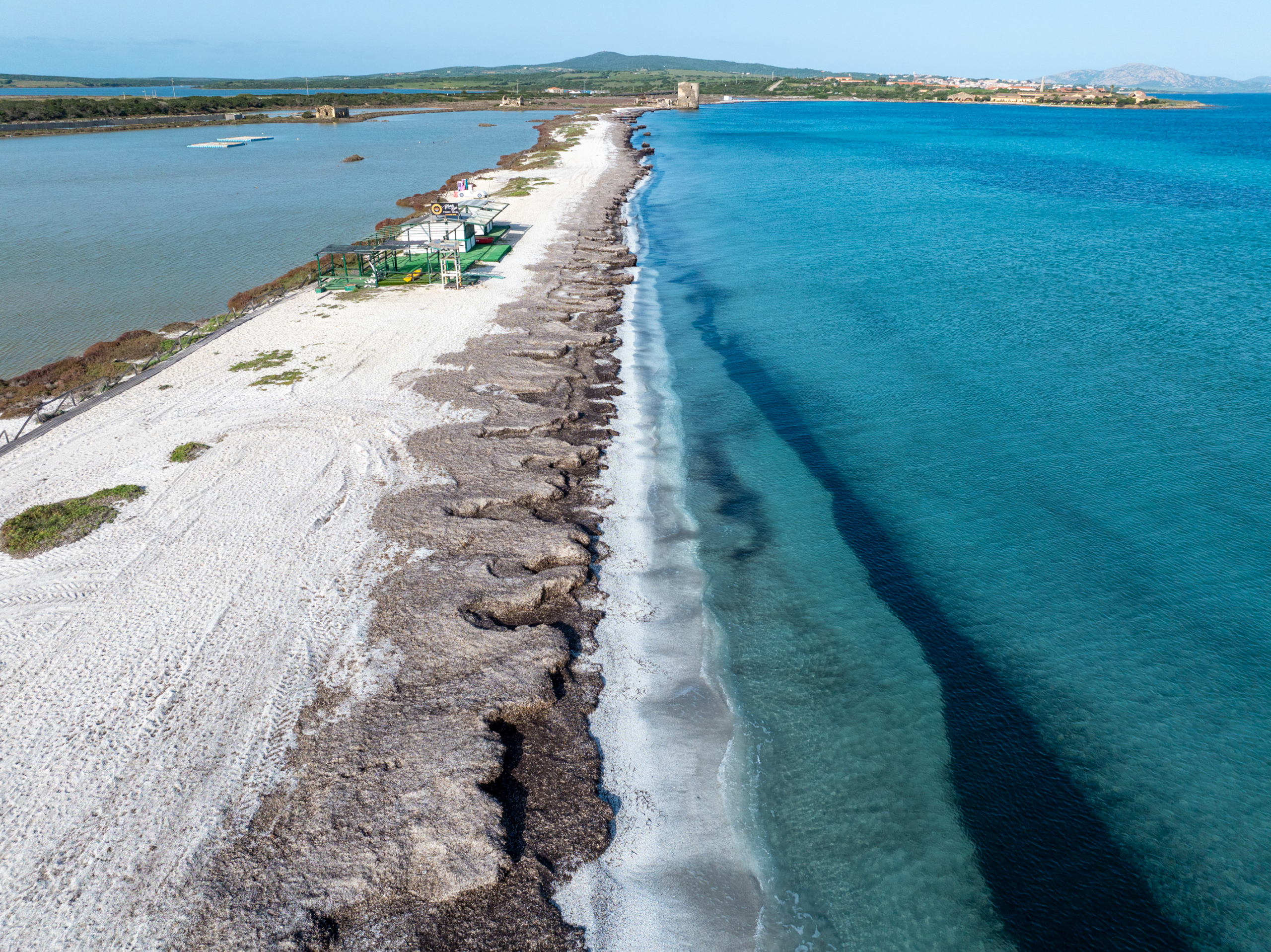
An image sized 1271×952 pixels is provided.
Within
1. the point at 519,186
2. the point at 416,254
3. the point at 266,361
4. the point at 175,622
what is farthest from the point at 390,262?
the point at 175,622

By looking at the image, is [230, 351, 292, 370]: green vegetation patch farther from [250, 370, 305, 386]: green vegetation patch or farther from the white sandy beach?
[250, 370, 305, 386]: green vegetation patch

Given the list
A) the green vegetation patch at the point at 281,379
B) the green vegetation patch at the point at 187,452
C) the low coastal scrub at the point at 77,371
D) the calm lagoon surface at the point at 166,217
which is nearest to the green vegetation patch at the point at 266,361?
the green vegetation patch at the point at 281,379

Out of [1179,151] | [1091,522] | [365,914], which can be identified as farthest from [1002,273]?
[1179,151]

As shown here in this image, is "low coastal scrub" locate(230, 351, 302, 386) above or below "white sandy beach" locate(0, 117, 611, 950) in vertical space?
above

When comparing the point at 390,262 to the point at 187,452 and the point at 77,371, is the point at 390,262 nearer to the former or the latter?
the point at 77,371

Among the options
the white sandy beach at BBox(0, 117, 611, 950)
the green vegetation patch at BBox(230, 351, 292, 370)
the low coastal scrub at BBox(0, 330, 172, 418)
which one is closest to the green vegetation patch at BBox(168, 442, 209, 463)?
the white sandy beach at BBox(0, 117, 611, 950)

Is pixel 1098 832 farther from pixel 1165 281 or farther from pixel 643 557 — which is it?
pixel 1165 281
